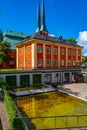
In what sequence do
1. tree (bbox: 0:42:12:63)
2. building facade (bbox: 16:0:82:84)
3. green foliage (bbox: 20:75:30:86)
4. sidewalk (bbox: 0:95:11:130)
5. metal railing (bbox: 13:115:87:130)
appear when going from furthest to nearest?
1. tree (bbox: 0:42:12:63)
2. building facade (bbox: 16:0:82:84)
3. green foliage (bbox: 20:75:30:86)
4. metal railing (bbox: 13:115:87:130)
5. sidewalk (bbox: 0:95:11:130)

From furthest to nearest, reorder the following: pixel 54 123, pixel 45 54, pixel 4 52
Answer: pixel 4 52, pixel 45 54, pixel 54 123

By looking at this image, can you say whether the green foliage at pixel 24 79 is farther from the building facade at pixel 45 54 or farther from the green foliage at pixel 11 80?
the building facade at pixel 45 54

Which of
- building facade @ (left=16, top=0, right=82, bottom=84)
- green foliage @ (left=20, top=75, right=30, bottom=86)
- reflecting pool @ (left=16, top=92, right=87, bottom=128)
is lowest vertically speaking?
reflecting pool @ (left=16, top=92, right=87, bottom=128)

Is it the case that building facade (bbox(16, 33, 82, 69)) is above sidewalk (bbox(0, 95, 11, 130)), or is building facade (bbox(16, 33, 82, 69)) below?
above

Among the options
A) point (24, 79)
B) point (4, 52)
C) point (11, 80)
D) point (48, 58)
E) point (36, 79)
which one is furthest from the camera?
point (4, 52)

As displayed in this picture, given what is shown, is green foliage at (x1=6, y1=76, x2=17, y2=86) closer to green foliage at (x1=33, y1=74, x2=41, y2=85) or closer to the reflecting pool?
green foliage at (x1=33, y1=74, x2=41, y2=85)

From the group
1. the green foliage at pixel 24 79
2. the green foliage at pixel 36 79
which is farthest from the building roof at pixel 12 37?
the green foliage at pixel 24 79

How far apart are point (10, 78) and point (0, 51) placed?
14.2 meters

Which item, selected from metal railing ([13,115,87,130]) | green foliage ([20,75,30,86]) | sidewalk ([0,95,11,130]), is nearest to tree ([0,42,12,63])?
green foliage ([20,75,30,86])

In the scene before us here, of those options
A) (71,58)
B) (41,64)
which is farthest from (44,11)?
(41,64)

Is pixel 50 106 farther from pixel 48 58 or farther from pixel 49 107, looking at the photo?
pixel 48 58

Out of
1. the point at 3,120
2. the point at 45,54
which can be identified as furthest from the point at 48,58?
the point at 3,120

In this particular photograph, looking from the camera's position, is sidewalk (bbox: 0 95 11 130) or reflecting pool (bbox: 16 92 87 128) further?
reflecting pool (bbox: 16 92 87 128)

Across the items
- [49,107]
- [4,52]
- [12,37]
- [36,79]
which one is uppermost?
[12,37]
